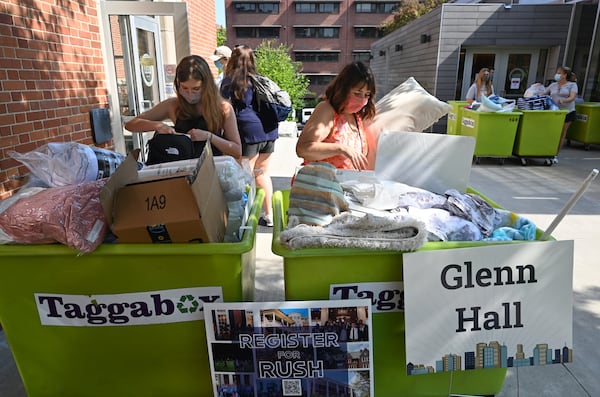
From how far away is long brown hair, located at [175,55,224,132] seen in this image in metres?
2.42

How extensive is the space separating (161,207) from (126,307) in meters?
0.45

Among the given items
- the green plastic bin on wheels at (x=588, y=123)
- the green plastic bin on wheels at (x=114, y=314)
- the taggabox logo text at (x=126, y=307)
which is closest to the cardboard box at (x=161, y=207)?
the green plastic bin on wheels at (x=114, y=314)

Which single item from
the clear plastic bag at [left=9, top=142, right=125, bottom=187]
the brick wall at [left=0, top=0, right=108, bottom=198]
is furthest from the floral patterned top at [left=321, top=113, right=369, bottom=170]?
the brick wall at [left=0, top=0, right=108, bottom=198]

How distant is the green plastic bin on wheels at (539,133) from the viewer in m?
7.05

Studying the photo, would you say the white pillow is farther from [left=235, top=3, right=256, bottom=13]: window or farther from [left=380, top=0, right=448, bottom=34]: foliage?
[left=235, top=3, right=256, bottom=13]: window

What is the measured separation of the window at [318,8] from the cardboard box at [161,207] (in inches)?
1603

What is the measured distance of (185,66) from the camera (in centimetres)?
242

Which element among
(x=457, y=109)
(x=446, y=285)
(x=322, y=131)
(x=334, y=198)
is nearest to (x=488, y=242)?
(x=446, y=285)

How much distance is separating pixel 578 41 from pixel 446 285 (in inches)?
463

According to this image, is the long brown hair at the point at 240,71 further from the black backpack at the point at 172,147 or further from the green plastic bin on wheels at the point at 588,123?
the green plastic bin on wheels at the point at 588,123

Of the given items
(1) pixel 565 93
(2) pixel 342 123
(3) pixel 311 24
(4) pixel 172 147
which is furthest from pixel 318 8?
(4) pixel 172 147

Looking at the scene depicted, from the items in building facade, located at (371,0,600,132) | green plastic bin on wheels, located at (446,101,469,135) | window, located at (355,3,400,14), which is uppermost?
window, located at (355,3,400,14)

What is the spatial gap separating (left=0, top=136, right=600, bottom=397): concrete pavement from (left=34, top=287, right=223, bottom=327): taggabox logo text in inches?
30.3

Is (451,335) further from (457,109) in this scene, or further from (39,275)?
(457,109)
